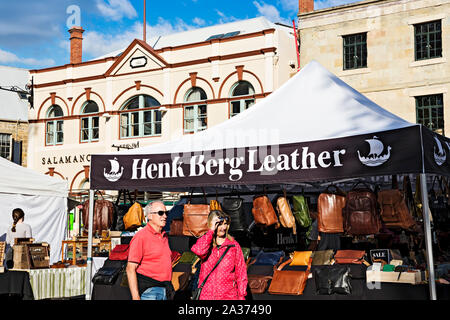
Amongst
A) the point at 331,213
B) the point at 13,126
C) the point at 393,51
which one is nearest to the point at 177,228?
the point at 331,213

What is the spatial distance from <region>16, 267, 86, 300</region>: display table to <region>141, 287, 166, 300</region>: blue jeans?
5162 millimetres

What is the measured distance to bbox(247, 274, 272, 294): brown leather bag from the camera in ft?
26.4

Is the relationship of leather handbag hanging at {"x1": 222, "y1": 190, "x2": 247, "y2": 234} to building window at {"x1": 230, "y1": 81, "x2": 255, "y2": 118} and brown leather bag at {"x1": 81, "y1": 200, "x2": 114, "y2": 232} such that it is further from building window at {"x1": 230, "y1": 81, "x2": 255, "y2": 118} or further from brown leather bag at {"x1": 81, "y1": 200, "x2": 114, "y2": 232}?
building window at {"x1": 230, "y1": 81, "x2": 255, "y2": 118}

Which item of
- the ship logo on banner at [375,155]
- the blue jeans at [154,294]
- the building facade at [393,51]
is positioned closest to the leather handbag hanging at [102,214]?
the blue jeans at [154,294]

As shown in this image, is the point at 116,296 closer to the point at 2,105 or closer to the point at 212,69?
the point at 212,69

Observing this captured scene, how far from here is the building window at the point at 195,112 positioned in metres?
27.3

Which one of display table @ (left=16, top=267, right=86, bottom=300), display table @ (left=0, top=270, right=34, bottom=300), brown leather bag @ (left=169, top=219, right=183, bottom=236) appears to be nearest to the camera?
brown leather bag @ (left=169, top=219, right=183, bottom=236)

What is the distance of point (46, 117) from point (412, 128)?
2811 cm

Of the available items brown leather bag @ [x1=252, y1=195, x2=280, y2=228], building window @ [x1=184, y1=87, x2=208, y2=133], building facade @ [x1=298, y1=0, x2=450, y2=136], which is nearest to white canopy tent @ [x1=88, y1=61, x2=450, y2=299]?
brown leather bag @ [x1=252, y1=195, x2=280, y2=228]

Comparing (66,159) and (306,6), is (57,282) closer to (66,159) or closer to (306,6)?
(306,6)

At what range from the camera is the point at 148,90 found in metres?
28.5

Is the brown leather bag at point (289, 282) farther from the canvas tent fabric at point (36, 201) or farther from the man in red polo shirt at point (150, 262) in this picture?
the canvas tent fabric at point (36, 201)

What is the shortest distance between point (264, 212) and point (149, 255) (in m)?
3.29

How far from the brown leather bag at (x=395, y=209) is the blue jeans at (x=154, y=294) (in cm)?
345
